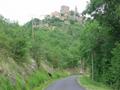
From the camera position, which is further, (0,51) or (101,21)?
(101,21)

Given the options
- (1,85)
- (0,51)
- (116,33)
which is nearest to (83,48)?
(116,33)

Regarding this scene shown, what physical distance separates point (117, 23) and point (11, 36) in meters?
13.2

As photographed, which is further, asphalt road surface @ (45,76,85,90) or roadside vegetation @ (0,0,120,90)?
asphalt road surface @ (45,76,85,90)

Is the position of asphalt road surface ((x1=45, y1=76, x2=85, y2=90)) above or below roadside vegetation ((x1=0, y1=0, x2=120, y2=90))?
below

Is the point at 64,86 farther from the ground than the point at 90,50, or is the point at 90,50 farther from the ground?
the point at 90,50

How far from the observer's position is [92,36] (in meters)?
57.2

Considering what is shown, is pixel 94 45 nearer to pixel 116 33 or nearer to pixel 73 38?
pixel 116 33

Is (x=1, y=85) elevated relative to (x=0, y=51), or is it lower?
lower

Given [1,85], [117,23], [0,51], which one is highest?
[117,23]

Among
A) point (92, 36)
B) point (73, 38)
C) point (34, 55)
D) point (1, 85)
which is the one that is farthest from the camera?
point (73, 38)

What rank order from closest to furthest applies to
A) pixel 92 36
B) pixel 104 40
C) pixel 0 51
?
pixel 0 51 < pixel 104 40 < pixel 92 36

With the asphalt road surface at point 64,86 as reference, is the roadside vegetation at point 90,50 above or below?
above

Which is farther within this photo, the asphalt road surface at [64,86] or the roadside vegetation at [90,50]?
the asphalt road surface at [64,86]

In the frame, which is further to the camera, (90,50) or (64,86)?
(90,50)
